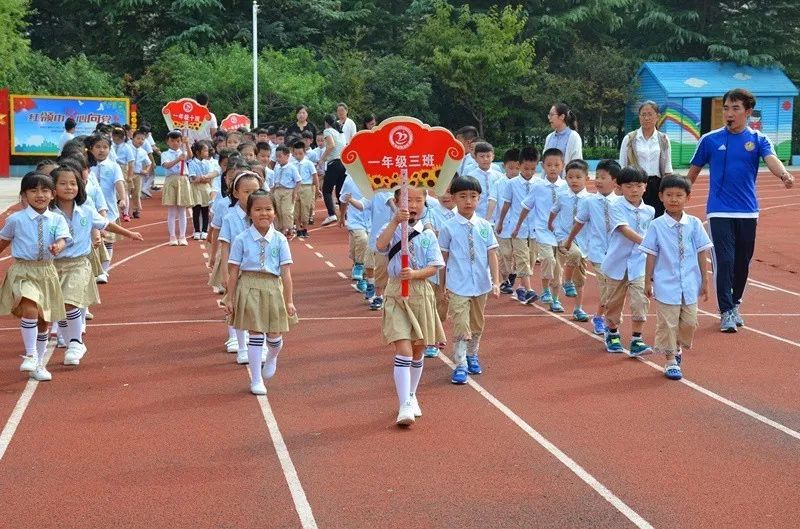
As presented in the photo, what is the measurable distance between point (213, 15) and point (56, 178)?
33803 mm

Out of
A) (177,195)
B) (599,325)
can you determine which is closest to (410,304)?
(599,325)

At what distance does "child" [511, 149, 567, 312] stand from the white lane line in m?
3.14

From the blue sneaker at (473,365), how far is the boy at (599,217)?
1667 millimetres

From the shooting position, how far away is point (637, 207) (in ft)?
31.1

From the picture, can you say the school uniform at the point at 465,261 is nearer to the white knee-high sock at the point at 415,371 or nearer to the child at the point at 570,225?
the white knee-high sock at the point at 415,371

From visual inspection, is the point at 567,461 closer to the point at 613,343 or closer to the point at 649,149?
the point at 613,343

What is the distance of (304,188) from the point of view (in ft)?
61.2

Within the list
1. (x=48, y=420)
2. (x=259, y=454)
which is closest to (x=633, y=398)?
(x=259, y=454)

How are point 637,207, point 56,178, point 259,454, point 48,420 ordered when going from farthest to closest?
point 637,207, point 56,178, point 48,420, point 259,454

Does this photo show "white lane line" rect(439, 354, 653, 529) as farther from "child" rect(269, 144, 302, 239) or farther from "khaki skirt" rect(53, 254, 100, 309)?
"child" rect(269, 144, 302, 239)

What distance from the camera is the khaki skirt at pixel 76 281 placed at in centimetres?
872

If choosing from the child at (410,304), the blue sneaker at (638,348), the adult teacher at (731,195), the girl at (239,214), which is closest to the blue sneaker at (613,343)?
the blue sneaker at (638,348)

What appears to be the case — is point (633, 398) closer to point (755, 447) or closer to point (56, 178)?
point (755, 447)

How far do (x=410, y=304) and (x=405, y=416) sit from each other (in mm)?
768
